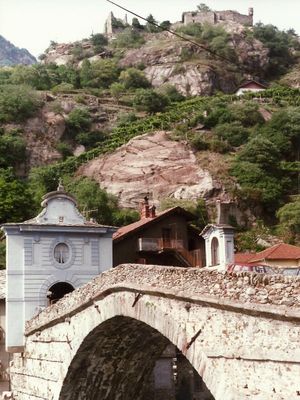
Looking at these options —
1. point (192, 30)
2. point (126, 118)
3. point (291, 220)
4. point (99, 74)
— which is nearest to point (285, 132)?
point (291, 220)

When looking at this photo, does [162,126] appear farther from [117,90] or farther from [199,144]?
[117,90]

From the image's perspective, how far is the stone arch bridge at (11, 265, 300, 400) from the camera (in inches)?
406

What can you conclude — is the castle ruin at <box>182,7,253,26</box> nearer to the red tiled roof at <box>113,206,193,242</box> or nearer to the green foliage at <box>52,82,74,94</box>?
the green foliage at <box>52,82,74,94</box>

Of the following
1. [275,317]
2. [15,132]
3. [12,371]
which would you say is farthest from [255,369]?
[15,132]

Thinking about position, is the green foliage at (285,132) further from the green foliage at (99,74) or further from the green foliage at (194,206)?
the green foliage at (99,74)

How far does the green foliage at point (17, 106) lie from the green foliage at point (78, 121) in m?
3.39

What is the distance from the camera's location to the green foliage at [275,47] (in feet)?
299

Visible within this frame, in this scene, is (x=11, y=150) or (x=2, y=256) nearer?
(x=2, y=256)

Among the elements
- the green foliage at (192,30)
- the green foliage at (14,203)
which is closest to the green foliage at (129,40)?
the green foliage at (192,30)

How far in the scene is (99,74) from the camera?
84062 millimetres

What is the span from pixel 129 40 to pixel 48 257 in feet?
250

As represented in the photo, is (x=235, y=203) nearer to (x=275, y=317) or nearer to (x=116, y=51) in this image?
(x=275, y=317)

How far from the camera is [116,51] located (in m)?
→ 95.0

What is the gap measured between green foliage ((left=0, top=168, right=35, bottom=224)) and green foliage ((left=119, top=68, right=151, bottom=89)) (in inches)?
1513
